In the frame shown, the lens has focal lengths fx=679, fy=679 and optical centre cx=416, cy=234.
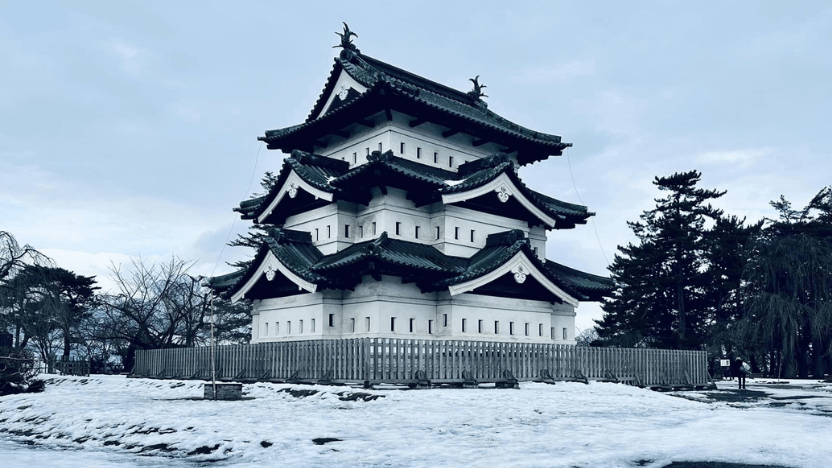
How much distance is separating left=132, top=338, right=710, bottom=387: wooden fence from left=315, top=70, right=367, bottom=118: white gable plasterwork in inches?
519

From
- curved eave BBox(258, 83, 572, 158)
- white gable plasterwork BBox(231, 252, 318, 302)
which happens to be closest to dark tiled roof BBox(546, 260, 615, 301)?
curved eave BBox(258, 83, 572, 158)

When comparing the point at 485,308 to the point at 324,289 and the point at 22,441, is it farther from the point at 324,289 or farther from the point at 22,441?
the point at 22,441

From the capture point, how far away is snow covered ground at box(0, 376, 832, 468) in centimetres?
1104

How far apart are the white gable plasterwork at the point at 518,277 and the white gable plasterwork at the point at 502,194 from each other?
3.17 m

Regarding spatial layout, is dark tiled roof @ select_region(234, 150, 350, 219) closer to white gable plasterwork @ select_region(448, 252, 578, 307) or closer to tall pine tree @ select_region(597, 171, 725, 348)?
white gable plasterwork @ select_region(448, 252, 578, 307)

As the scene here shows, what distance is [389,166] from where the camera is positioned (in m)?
27.2

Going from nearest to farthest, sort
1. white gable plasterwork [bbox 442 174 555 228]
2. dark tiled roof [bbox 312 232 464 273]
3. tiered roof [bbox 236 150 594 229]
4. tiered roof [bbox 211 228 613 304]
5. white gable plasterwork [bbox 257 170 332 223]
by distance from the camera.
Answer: dark tiled roof [bbox 312 232 464 273]
tiered roof [bbox 211 228 613 304]
tiered roof [bbox 236 150 594 229]
white gable plasterwork [bbox 442 174 555 228]
white gable plasterwork [bbox 257 170 332 223]

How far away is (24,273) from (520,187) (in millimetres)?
21620

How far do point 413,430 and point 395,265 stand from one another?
12575 millimetres

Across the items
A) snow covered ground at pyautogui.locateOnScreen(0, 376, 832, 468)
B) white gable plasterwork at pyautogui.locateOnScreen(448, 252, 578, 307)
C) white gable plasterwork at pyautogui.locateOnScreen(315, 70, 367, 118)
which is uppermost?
white gable plasterwork at pyautogui.locateOnScreen(315, 70, 367, 118)

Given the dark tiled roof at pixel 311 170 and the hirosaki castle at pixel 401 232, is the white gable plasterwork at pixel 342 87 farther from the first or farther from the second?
the dark tiled roof at pixel 311 170

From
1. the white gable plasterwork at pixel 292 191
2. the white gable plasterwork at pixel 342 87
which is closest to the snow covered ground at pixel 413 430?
the white gable plasterwork at pixel 292 191

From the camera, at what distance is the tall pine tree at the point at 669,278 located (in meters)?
54.5

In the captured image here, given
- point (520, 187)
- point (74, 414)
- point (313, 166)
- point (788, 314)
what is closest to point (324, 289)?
point (313, 166)
